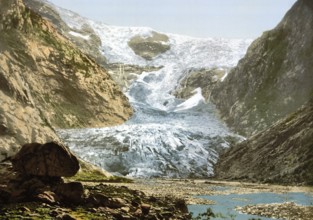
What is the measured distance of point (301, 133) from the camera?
8569cm

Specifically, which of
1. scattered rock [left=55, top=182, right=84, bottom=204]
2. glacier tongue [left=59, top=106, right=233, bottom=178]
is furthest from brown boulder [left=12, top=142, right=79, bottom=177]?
glacier tongue [left=59, top=106, right=233, bottom=178]

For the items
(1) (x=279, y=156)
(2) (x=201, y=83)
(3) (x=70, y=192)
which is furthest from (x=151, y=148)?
(3) (x=70, y=192)

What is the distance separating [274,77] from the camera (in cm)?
13412

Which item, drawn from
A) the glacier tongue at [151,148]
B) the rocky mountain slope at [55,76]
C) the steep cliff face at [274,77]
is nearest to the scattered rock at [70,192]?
the rocky mountain slope at [55,76]

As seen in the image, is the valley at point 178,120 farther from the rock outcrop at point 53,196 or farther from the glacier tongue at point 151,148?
the rock outcrop at point 53,196

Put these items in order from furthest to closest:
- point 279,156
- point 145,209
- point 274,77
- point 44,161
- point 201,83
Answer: point 201,83
point 274,77
point 279,156
point 44,161
point 145,209

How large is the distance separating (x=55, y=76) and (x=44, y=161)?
98.8 meters

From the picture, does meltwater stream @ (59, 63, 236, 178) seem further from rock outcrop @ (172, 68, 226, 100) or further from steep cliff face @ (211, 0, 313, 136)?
rock outcrop @ (172, 68, 226, 100)

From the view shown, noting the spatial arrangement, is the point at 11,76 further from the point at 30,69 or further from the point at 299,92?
the point at 299,92

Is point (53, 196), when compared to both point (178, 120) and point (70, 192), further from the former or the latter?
point (178, 120)

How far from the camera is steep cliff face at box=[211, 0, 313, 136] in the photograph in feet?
399

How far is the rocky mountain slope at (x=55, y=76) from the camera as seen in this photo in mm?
102562

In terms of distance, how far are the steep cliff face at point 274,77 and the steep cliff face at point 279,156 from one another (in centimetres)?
2130

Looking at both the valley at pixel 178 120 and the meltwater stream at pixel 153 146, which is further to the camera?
the meltwater stream at pixel 153 146
